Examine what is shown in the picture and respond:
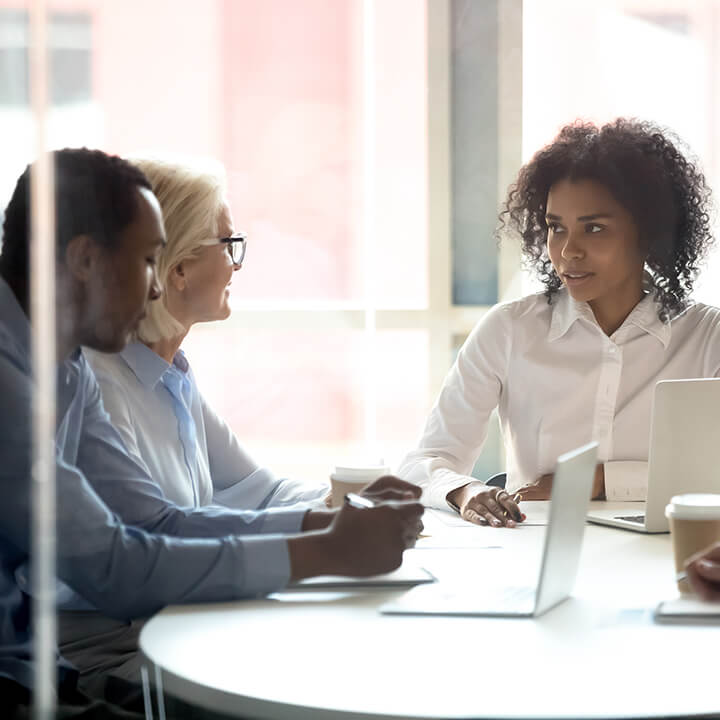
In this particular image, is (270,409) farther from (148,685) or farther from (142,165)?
(148,685)

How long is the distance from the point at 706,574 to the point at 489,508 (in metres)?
0.54

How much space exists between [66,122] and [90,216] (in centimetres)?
35

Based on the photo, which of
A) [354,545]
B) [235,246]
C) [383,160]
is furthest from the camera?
[383,160]

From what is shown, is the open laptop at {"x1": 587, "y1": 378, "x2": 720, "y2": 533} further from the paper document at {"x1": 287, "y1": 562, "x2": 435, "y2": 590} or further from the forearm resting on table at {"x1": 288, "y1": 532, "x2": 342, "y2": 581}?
the forearm resting on table at {"x1": 288, "y1": 532, "x2": 342, "y2": 581}

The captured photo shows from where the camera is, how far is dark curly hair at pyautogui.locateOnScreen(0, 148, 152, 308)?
1.19 meters

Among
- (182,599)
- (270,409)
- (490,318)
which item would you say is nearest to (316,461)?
(270,409)

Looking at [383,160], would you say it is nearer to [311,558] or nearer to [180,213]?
[180,213]

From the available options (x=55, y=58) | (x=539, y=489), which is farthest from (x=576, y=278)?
(x=55, y=58)

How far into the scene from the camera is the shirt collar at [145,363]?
5.40 ft

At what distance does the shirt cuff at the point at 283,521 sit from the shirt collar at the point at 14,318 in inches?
18.0

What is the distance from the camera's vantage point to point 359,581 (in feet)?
4.32

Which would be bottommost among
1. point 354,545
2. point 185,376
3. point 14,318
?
point 354,545

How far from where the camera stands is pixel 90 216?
4.14 ft

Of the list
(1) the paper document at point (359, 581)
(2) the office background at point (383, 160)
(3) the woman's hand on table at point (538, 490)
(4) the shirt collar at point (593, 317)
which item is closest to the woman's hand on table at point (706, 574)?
(1) the paper document at point (359, 581)
